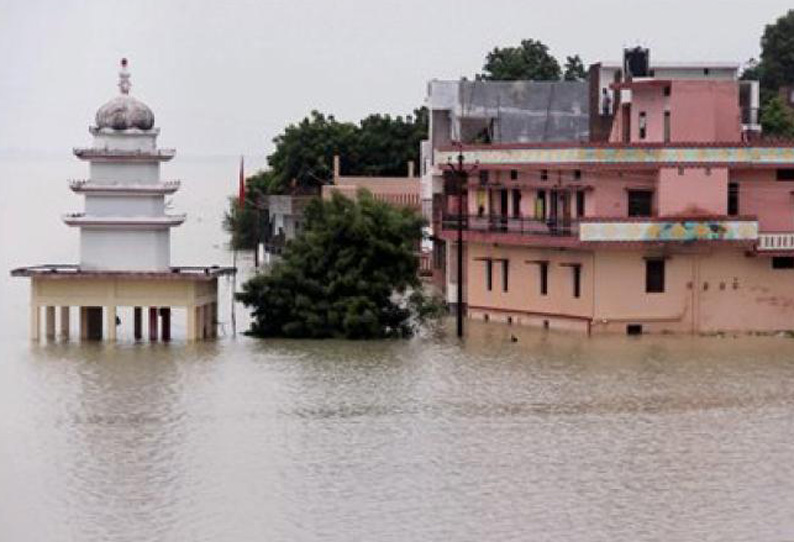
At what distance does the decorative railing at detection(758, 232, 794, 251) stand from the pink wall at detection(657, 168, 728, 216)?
112 centimetres

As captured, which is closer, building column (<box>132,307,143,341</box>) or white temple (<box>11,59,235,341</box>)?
white temple (<box>11,59,235,341</box>)

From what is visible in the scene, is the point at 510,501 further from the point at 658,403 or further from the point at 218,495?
the point at 658,403

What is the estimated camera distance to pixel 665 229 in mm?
47094

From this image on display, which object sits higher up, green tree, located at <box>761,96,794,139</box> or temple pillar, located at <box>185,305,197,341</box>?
green tree, located at <box>761,96,794,139</box>

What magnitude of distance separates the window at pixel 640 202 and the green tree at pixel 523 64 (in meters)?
41.5

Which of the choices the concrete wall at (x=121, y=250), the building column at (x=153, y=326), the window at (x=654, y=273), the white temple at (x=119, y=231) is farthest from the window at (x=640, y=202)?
the building column at (x=153, y=326)

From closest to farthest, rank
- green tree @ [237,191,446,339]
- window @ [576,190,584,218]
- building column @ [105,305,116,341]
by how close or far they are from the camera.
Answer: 1. green tree @ [237,191,446,339]
2. building column @ [105,305,116,341]
3. window @ [576,190,584,218]

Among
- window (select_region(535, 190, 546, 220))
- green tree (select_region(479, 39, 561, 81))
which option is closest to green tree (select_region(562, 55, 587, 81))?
green tree (select_region(479, 39, 561, 81))

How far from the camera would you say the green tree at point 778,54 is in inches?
4119

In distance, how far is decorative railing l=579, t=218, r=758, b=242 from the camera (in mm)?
47094

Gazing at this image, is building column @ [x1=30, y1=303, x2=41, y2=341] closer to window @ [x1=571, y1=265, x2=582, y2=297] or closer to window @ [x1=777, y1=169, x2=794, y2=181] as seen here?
window @ [x1=571, y1=265, x2=582, y2=297]

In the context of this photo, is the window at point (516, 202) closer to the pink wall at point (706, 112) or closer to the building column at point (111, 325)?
the pink wall at point (706, 112)

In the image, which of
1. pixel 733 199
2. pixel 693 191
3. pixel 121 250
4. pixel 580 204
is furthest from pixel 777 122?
pixel 121 250

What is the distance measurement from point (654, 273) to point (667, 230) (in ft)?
3.86
